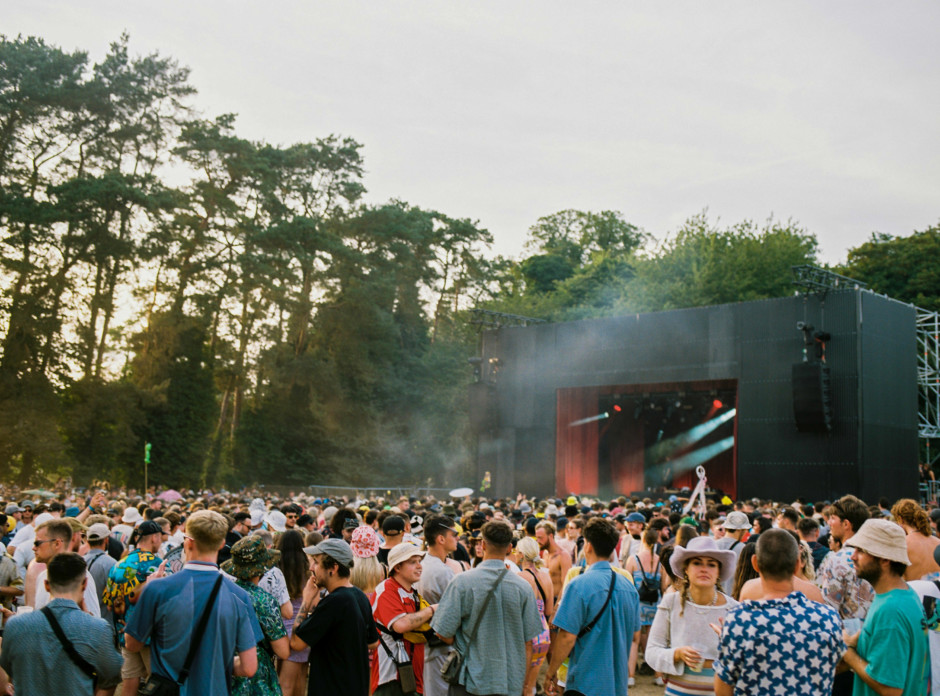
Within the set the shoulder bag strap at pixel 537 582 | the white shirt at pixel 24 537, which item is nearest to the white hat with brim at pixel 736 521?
the shoulder bag strap at pixel 537 582

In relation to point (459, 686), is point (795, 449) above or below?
above

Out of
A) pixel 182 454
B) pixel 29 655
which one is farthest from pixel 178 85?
pixel 29 655

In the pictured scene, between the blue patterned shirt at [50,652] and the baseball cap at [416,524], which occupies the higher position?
the baseball cap at [416,524]

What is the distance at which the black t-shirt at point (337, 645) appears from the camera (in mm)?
3887

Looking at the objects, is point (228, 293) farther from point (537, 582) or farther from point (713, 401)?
point (537, 582)

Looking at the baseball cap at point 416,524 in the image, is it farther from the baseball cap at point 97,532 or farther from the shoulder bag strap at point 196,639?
the shoulder bag strap at point 196,639

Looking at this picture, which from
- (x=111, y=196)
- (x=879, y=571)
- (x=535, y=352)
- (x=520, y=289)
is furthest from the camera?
(x=520, y=289)

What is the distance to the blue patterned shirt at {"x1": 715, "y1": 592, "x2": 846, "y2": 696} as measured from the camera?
2982mm

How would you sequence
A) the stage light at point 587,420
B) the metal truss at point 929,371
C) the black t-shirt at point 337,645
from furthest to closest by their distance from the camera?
the stage light at point 587,420 → the metal truss at point 929,371 → the black t-shirt at point 337,645

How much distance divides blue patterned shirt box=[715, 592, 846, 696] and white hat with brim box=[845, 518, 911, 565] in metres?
0.52

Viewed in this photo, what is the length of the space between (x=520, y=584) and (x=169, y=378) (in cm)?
2807

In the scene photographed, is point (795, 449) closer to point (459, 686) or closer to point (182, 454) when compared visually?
point (459, 686)

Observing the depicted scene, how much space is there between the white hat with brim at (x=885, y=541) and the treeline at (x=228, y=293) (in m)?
26.1

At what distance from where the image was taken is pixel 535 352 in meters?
26.2
